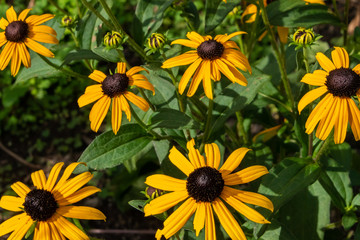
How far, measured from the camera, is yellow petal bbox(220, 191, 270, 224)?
53.0 inches

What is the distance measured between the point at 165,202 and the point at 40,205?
441mm

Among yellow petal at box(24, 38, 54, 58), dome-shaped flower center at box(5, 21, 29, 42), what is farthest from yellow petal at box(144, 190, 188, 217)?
dome-shaped flower center at box(5, 21, 29, 42)

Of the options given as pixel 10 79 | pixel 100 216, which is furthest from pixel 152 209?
pixel 10 79

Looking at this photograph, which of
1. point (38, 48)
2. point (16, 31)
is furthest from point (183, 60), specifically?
point (16, 31)

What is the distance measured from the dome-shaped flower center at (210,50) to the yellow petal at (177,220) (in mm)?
564

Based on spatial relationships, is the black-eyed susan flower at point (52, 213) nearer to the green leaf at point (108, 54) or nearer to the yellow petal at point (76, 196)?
the yellow petal at point (76, 196)

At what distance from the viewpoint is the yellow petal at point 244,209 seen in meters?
1.35

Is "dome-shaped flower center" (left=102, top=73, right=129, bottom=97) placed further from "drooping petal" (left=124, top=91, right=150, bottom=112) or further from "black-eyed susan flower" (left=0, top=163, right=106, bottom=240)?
"black-eyed susan flower" (left=0, top=163, right=106, bottom=240)

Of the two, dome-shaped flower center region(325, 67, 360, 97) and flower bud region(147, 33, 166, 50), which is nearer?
dome-shaped flower center region(325, 67, 360, 97)

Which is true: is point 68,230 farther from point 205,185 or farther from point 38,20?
point 38,20

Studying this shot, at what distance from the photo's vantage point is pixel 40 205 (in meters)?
1.45

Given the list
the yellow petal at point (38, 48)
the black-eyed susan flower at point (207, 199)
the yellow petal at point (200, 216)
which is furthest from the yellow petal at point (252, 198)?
the yellow petal at point (38, 48)

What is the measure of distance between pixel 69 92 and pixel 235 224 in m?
2.43

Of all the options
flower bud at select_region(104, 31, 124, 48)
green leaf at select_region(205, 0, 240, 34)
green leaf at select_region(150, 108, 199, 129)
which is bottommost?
green leaf at select_region(150, 108, 199, 129)
